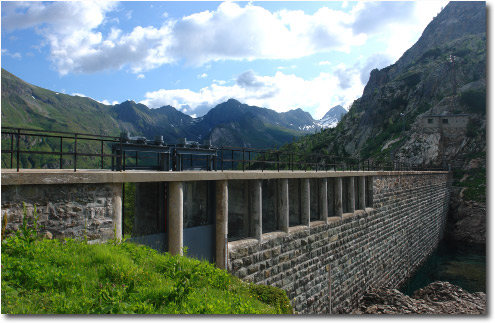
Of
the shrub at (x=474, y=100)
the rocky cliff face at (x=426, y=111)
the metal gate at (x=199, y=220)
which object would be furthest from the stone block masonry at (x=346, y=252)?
the shrub at (x=474, y=100)

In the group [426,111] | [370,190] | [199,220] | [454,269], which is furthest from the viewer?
[426,111]

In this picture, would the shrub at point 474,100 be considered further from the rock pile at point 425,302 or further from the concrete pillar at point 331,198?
the concrete pillar at point 331,198

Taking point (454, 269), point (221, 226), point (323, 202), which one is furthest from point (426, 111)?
point (221, 226)

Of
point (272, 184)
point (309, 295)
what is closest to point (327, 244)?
point (309, 295)

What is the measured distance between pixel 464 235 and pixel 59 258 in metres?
44.3

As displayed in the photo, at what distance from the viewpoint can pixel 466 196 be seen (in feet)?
134

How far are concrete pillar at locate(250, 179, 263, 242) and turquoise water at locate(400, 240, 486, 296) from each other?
17.0 metres

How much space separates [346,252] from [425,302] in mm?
6088

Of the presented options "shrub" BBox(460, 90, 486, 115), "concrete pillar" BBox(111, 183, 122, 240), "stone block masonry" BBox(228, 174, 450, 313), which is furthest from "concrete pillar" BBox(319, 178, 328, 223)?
"shrub" BBox(460, 90, 486, 115)

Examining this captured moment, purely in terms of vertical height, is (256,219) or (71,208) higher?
(71,208)

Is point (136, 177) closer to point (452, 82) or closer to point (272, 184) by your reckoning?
point (272, 184)

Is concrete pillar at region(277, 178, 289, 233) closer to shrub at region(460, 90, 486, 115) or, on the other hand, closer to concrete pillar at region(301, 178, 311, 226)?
concrete pillar at region(301, 178, 311, 226)

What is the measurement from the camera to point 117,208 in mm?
8273

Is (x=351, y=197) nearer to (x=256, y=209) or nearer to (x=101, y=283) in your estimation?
(x=256, y=209)
